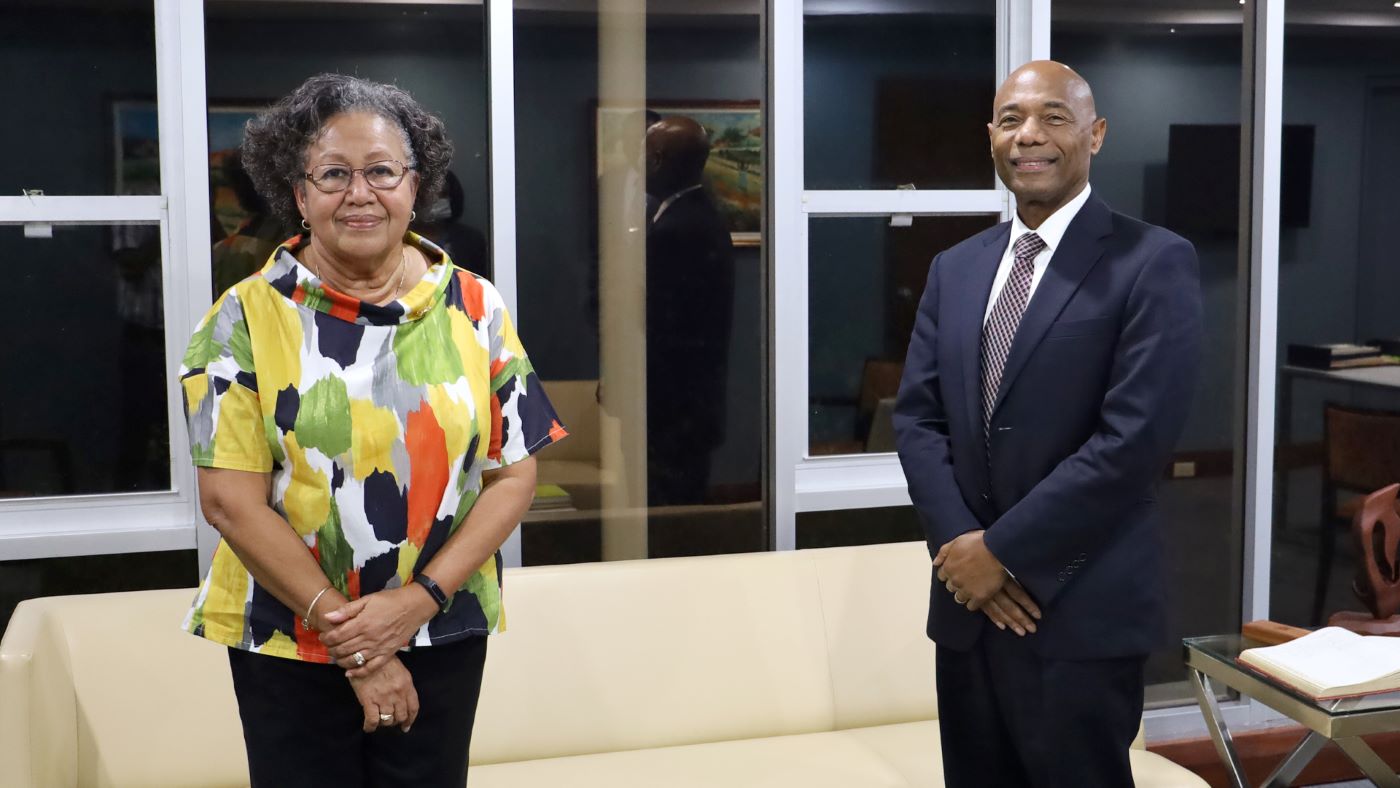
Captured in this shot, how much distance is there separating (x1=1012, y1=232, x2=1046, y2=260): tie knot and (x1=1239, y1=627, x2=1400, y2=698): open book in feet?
3.48

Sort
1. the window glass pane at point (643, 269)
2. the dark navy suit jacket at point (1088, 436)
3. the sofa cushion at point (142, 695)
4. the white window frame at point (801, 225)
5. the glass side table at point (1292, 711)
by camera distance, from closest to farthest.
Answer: the dark navy suit jacket at point (1088, 436) < the glass side table at point (1292, 711) < the sofa cushion at point (142, 695) < the window glass pane at point (643, 269) < the white window frame at point (801, 225)

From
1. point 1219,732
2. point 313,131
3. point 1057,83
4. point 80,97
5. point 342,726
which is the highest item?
point 80,97

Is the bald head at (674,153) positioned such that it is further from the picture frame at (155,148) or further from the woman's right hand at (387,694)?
the woman's right hand at (387,694)

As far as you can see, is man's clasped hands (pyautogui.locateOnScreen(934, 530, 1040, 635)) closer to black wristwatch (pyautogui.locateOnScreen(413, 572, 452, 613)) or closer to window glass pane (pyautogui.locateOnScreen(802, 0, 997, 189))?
black wristwatch (pyautogui.locateOnScreen(413, 572, 452, 613))

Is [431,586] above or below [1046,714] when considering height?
above

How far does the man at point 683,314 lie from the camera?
3.34m

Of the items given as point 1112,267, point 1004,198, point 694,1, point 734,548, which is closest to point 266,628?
point 1112,267

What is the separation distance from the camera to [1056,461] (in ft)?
7.05

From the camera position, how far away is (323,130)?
186 centimetres

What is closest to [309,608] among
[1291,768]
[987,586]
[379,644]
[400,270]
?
[379,644]

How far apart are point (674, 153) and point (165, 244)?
1.28 metres

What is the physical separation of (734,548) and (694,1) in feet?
4.83

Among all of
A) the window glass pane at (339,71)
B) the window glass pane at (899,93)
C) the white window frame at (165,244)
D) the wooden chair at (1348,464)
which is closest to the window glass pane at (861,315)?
the window glass pane at (899,93)

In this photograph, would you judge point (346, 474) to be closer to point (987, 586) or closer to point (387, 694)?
point (387, 694)
